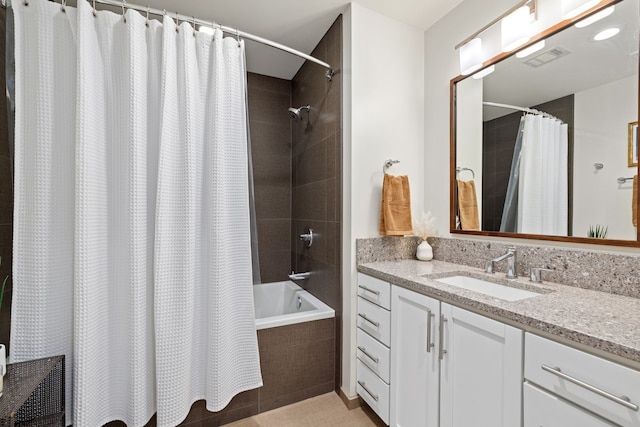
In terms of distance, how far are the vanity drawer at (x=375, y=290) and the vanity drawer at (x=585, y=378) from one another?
68 cm

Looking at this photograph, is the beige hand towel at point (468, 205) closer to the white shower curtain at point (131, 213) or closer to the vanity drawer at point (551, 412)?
the vanity drawer at point (551, 412)

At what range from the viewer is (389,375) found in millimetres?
1482

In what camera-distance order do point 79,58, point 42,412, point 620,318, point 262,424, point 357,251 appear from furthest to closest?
1. point 357,251
2. point 262,424
3. point 79,58
4. point 42,412
5. point 620,318

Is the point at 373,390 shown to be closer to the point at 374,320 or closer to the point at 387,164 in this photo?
the point at 374,320

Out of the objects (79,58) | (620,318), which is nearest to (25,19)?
(79,58)

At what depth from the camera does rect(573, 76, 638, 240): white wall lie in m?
1.10

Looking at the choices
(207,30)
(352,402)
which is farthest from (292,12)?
(352,402)

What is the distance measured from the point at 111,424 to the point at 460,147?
7.92 feet

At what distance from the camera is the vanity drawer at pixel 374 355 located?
4.96ft

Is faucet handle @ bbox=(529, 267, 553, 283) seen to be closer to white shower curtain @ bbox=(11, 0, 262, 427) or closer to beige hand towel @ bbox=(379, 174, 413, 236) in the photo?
beige hand towel @ bbox=(379, 174, 413, 236)

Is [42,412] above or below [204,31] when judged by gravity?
below

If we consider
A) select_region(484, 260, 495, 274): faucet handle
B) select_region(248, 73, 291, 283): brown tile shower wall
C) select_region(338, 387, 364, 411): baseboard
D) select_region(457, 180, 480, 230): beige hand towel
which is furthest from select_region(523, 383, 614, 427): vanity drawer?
select_region(248, 73, 291, 283): brown tile shower wall

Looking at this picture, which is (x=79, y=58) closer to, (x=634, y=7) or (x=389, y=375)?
(x=389, y=375)

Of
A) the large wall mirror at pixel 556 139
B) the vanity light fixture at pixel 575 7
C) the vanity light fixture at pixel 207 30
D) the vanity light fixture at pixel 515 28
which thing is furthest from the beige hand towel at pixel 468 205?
the vanity light fixture at pixel 207 30
